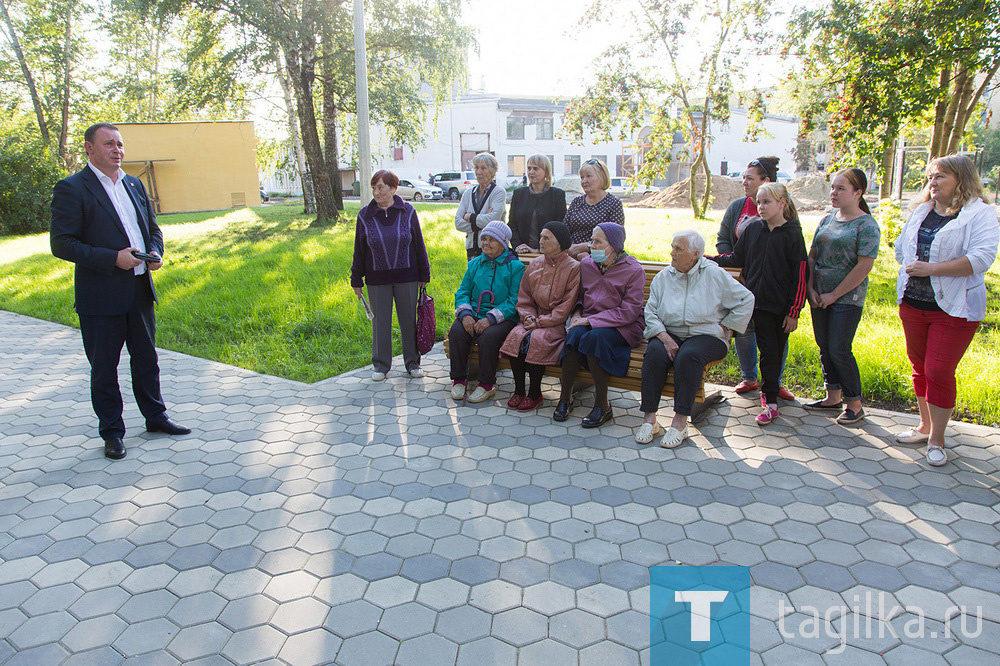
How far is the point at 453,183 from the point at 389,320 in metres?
34.3

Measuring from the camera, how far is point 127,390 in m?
5.98

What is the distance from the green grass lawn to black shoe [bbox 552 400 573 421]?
1.66m

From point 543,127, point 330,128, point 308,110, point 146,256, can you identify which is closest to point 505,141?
point 543,127

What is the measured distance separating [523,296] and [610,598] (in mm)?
2928

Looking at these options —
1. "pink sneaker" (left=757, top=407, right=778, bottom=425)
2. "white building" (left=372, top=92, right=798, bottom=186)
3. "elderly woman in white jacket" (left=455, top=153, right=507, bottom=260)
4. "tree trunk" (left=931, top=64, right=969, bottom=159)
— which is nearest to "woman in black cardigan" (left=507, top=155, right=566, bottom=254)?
"elderly woman in white jacket" (left=455, top=153, right=507, bottom=260)

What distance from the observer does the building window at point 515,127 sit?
51594mm

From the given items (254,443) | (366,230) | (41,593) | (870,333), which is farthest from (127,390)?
(870,333)

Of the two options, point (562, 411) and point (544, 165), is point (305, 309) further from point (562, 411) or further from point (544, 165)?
point (562, 411)

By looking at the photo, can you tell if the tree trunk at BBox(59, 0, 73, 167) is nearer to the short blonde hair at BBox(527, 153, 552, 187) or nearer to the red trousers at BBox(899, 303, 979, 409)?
the short blonde hair at BBox(527, 153, 552, 187)

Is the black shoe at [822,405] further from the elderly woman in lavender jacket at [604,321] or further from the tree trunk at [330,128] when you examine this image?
the tree trunk at [330,128]

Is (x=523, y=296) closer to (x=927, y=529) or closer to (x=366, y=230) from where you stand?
(x=366, y=230)

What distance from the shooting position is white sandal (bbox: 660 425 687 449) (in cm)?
455

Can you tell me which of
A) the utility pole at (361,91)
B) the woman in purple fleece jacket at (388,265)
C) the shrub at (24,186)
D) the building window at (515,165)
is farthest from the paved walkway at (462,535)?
the building window at (515,165)

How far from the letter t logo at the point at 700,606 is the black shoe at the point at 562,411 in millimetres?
2150
